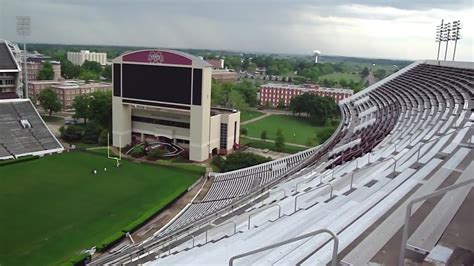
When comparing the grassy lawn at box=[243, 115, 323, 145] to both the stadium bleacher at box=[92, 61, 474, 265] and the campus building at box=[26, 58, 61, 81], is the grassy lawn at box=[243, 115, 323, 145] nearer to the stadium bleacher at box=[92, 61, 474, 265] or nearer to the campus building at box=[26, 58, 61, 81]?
the stadium bleacher at box=[92, 61, 474, 265]

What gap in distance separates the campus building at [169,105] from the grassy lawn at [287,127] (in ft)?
19.3

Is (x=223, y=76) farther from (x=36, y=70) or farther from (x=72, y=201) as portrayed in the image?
(x=72, y=201)

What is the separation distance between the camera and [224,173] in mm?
19188

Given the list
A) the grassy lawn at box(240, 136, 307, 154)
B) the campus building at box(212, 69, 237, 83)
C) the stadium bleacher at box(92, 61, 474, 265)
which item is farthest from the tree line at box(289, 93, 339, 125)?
the stadium bleacher at box(92, 61, 474, 265)

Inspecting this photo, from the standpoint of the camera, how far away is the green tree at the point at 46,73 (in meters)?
50.4

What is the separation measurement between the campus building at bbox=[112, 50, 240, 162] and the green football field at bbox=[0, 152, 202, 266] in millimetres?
2557

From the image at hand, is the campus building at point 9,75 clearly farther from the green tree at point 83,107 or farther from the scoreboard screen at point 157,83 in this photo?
the scoreboard screen at point 157,83

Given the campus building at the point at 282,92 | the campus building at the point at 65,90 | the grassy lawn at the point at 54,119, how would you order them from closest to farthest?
the grassy lawn at the point at 54,119, the campus building at the point at 65,90, the campus building at the point at 282,92

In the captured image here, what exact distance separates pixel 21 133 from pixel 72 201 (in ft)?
34.3

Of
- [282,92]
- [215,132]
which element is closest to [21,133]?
[215,132]

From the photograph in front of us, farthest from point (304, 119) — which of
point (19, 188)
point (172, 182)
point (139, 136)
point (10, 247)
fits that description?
point (10, 247)

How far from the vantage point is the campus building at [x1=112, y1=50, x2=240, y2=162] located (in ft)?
70.2

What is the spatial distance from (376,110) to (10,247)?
1504 cm

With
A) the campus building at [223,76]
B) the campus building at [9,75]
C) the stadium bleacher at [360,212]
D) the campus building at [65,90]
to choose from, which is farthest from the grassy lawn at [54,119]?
the campus building at [223,76]
